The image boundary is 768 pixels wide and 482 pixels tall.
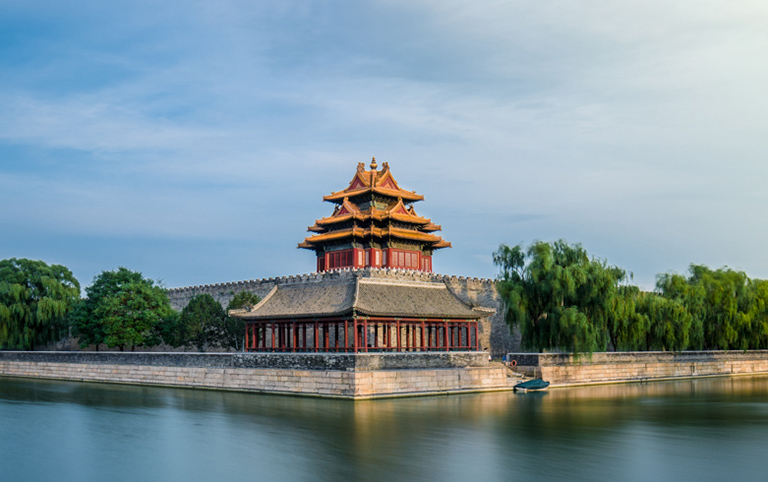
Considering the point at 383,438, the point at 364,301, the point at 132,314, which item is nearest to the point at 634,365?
the point at 364,301

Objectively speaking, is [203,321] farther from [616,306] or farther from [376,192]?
[616,306]

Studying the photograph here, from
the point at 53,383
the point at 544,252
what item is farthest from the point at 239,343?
the point at 544,252

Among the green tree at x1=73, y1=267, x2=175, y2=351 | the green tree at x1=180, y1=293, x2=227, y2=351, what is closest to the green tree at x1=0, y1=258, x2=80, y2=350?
the green tree at x1=73, y1=267, x2=175, y2=351

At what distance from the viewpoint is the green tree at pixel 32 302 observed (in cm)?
3604

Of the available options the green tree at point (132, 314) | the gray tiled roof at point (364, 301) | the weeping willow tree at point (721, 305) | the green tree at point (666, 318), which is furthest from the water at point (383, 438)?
the weeping willow tree at point (721, 305)

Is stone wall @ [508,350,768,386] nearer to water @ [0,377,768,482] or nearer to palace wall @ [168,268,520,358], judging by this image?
water @ [0,377,768,482]

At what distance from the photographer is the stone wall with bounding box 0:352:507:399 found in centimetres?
2275

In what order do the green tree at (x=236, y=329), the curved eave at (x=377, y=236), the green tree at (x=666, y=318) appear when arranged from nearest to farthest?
the green tree at (x=236, y=329), the green tree at (x=666, y=318), the curved eave at (x=377, y=236)

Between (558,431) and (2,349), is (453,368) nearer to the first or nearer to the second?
(558,431)

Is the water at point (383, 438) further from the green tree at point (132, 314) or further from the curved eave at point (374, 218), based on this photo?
the curved eave at point (374, 218)

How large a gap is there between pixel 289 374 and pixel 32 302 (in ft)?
63.0

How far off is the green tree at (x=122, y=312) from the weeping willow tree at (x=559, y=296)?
49.1 feet

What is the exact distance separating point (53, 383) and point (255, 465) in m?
20.2

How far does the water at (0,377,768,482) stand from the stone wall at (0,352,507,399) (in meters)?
0.76
